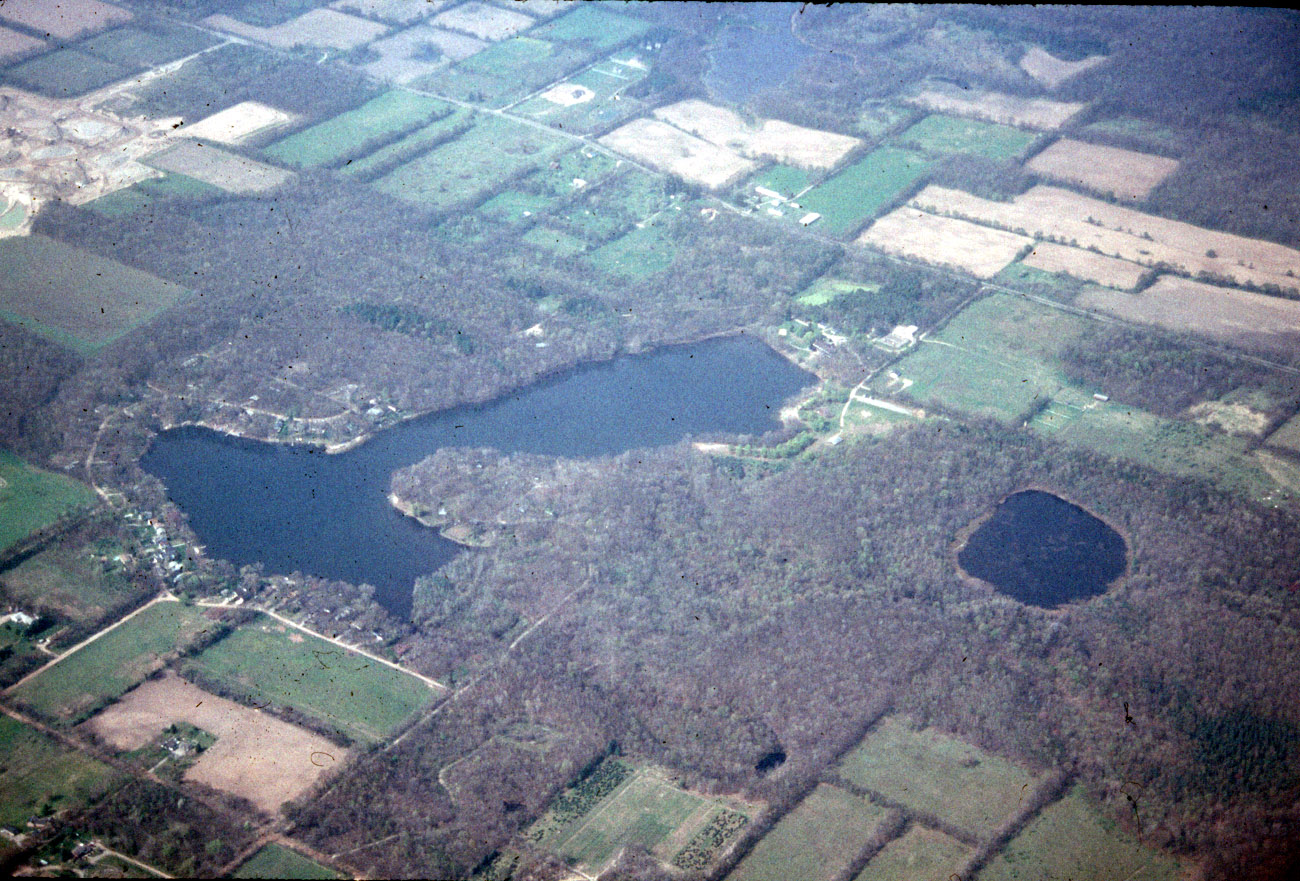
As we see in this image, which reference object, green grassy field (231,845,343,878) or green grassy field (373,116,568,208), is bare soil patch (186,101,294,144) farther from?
green grassy field (231,845,343,878)

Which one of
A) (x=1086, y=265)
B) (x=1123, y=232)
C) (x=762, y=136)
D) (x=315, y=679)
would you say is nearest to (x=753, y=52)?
(x=762, y=136)

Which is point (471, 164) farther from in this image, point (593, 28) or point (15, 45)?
point (15, 45)

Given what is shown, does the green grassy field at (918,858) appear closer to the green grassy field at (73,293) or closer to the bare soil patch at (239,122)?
the green grassy field at (73,293)

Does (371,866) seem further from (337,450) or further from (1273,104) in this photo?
(1273,104)

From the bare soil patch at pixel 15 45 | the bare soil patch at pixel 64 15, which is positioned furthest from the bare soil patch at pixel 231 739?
the bare soil patch at pixel 64 15

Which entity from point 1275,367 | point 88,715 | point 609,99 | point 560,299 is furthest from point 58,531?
point 1275,367
